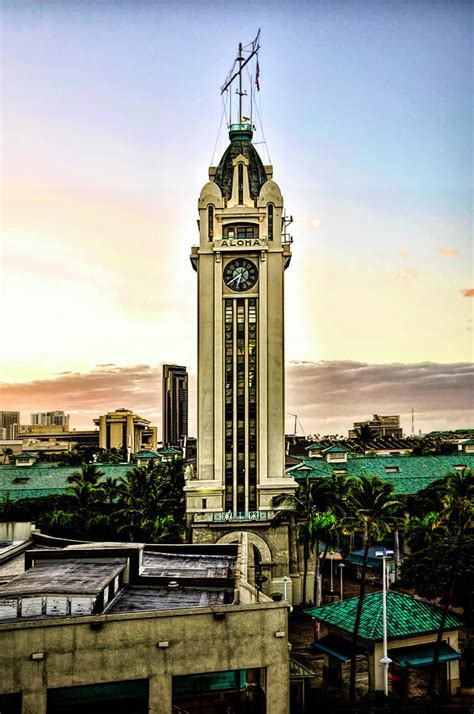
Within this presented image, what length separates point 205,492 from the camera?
68.4 m

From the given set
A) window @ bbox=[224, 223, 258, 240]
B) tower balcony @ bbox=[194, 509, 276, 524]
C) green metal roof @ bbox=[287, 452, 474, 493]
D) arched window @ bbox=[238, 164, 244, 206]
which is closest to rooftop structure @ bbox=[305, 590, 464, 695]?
tower balcony @ bbox=[194, 509, 276, 524]

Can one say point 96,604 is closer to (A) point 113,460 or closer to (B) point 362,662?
(B) point 362,662

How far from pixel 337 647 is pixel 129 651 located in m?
20.1

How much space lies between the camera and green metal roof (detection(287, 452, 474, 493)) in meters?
92.4

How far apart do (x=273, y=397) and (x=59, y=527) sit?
76.5 ft

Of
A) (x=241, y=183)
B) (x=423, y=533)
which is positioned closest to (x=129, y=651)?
(x=423, y=533)

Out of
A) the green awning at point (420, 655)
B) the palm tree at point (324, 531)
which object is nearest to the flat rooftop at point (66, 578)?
the green awning at point (420, 655)

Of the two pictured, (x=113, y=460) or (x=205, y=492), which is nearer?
(x=205, y=492)

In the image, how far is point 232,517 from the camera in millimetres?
66438

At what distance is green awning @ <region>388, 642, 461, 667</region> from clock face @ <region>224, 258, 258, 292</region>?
39.1 m

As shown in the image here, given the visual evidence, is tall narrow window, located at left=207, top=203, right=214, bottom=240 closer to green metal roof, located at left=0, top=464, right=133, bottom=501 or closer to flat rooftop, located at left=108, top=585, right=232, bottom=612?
green metal roof, located at left=0, top=464, right=133, bottom=501

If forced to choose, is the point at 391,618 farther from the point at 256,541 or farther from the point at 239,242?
the point at 239,242

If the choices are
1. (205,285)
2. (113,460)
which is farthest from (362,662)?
(113,460)

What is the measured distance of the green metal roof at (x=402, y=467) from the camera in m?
92.4
